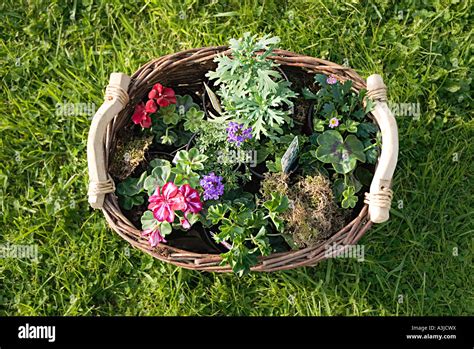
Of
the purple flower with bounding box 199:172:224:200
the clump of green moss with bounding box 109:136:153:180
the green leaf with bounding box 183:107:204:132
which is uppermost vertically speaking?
the green leaf with bounding box 183:107:204:132

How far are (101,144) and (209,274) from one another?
0.82 m

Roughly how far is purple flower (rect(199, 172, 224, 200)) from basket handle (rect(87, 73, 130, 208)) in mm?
376

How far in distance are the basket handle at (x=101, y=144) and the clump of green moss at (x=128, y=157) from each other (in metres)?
0.09

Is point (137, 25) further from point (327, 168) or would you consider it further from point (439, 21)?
point (439, 21)

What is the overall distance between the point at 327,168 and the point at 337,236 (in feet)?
1.02

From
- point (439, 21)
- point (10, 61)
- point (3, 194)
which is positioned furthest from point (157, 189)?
point (439, 21)

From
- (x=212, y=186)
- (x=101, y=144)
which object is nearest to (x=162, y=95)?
(x=101, y=144)

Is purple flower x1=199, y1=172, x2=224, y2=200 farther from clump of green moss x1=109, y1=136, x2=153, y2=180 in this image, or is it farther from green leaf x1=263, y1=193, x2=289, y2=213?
clump of green moss x1=109, y1=136, x2=153, y2=180

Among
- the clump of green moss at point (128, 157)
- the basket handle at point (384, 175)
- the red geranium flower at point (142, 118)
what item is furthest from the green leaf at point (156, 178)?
the basket handle at point (384, 175)

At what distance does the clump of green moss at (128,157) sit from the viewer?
2314mm

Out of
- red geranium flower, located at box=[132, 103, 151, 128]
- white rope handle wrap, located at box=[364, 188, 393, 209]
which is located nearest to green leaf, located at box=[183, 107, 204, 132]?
red geranium flower, located at box=[132, 103, 151, 128]

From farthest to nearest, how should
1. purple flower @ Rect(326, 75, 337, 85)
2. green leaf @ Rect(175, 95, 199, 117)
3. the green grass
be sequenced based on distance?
the green grass < green leaf @ Rect(175, 95, 199, 117) < purple flower @ Rect(326, 75, 337, 85)

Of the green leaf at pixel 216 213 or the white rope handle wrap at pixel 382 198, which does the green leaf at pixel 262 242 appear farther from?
the white rope handle wrap at pixel 382 198

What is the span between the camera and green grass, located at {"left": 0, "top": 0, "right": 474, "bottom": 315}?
259 centimetres
